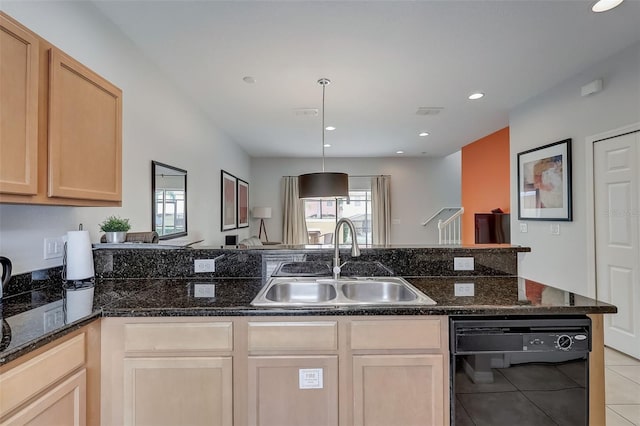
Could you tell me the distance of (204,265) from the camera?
1.98 m

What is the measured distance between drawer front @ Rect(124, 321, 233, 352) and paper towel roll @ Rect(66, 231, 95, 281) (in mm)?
681

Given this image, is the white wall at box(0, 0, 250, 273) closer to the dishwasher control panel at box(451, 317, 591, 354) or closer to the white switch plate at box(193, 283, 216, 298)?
the white switch plate at box(193, 283, 216, 298)

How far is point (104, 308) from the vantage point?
1.33 meters

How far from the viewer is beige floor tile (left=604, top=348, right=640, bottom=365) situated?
258 centimetres

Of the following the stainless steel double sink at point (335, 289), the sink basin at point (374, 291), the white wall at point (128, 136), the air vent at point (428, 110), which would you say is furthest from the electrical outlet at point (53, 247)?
the air vent at point (428, 110)

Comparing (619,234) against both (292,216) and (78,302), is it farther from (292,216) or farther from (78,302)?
(292,216)

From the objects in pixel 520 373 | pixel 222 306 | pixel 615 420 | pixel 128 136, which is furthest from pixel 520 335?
pixel 128 136

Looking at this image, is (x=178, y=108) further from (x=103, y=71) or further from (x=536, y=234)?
(x=536, y=234)

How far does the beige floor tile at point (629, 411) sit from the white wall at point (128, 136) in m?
3.58

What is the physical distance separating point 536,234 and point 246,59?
372 cm

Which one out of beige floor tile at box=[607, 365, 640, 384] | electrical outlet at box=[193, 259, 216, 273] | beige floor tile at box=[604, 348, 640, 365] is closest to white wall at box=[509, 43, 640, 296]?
beige floor tile at box=[604, 348, 640, 365]

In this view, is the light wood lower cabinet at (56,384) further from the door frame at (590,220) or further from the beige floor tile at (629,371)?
the door frame at (590,220)

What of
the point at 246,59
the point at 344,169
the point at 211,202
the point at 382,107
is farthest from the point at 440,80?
the point at 344,169

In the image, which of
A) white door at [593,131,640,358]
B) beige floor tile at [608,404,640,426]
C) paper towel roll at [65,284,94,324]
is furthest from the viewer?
white door at [593,131,640,358]
